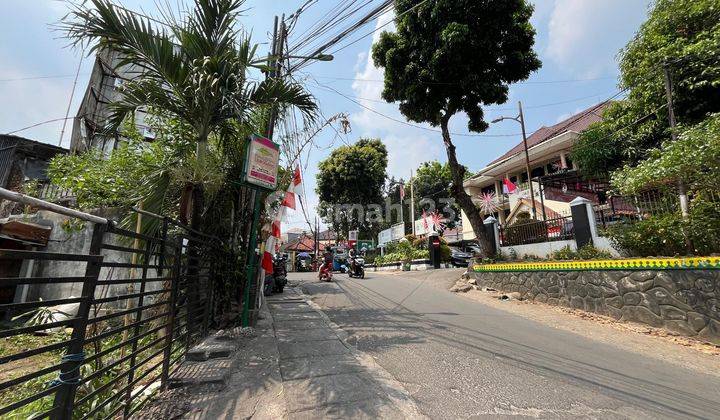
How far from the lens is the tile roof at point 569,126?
68.2 ft

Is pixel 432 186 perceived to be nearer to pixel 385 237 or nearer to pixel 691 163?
pixel 385 237

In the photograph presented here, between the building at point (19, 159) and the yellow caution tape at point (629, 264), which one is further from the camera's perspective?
the building at point (19, 159)

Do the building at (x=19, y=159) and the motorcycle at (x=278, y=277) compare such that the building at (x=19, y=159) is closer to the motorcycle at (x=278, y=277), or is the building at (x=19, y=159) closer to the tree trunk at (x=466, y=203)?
the motorcycle at (x=278, y=277)

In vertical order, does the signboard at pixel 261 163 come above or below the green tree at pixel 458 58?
below

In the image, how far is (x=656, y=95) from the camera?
1147 centimetres

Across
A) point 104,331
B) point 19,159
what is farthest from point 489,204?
point 19,159

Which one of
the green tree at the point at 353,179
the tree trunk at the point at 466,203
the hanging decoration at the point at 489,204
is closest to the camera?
the tree trunk at the point at 466,203

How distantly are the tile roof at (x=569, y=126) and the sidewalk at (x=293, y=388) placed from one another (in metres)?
20.2

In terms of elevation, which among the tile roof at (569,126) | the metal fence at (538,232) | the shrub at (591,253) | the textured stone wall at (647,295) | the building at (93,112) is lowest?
the textured stone wall at (647,295)

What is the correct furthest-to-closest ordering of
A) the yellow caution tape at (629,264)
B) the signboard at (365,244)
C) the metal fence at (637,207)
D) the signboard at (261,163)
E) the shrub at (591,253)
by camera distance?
the signboard at (365,244), the shrub at (591,253), the metal fence at (637,207), the yellow caution tape at (629,264), the signboard at (261,163)

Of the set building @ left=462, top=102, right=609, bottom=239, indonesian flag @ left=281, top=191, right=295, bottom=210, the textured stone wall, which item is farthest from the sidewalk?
building @ left=462, top=102, right=609, bottom=239

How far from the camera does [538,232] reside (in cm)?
1105

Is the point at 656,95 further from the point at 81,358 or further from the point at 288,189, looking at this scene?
the point at 81,358

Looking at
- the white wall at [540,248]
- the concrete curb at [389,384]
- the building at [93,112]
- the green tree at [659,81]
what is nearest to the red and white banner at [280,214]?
the concrete curb at [389,384]
